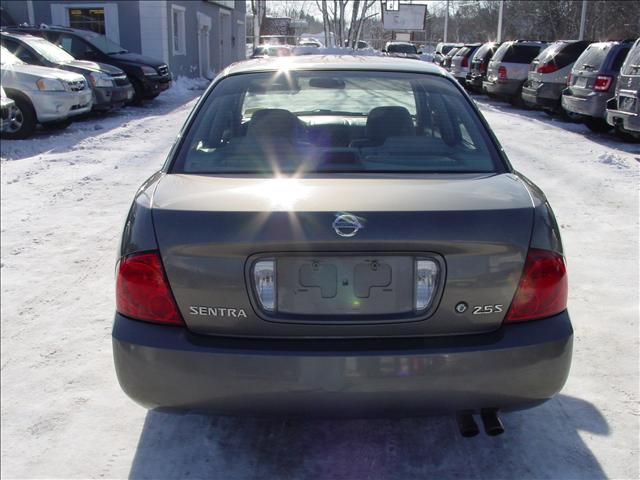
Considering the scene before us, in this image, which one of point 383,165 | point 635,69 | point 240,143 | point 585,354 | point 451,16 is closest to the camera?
point 383,165

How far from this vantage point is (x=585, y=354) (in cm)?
382

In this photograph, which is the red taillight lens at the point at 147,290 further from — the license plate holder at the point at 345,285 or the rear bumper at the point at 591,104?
the rear bumper at the point at 591,104

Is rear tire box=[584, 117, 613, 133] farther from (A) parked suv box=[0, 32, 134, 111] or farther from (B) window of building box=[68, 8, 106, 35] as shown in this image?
(B) window of building box=[68, 8, 106, 35]

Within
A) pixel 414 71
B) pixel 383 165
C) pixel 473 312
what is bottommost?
pixel 473 312

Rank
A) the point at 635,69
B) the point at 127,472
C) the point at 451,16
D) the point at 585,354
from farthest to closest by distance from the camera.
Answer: the point at 451,16, the point at 635,69, the point at 585,354, the point at 127,472

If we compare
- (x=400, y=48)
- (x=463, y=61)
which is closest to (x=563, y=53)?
(x=463, y=61)

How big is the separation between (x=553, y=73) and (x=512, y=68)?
140 inches

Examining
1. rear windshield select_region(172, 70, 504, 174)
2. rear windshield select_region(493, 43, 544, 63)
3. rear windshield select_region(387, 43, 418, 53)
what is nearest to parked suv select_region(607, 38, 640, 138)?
rear windshield select_region(172, 70, 504, 174)

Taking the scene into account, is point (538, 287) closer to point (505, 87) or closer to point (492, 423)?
point (492, 423)

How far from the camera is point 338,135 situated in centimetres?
338

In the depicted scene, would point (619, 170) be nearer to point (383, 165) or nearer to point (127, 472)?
point (383, 165)

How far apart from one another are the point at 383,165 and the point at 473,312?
82 cm

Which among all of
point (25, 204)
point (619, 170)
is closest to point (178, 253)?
point (25, 204)

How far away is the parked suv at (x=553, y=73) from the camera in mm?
15695
